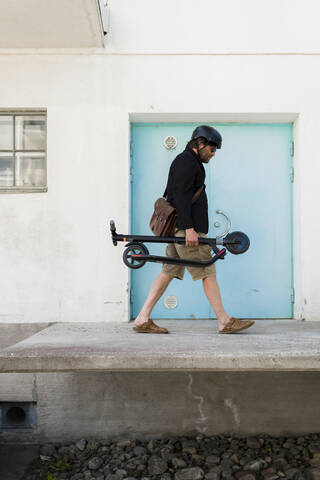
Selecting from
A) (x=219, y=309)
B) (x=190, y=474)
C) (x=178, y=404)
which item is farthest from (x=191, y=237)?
(x=190, y=474)

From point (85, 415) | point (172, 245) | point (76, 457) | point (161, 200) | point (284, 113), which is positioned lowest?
point (76, 457)

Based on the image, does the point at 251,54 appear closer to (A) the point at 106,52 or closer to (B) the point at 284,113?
(B) the point at 284,113

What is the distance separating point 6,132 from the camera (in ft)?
16.8

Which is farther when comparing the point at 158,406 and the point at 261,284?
the point at 261,284

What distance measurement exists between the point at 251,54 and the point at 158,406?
3804mm

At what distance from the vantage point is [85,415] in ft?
15.3

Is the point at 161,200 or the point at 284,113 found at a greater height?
the point at 284,113

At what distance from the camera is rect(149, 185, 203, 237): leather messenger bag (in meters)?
3.87

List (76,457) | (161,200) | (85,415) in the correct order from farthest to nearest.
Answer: (85,415)
(76,457)
(161,200)

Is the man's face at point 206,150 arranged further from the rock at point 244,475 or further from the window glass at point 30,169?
the rock at point 244,475

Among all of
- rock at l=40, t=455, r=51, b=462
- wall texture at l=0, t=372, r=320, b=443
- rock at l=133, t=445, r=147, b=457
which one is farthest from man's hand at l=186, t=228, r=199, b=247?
rock at l=40, t=455, r=51, b=462

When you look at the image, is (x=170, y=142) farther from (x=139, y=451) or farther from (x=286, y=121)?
(x=139, y=451)

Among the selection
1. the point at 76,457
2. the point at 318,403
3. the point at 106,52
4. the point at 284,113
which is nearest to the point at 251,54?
the point at 284,113

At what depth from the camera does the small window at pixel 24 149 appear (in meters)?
5.09
